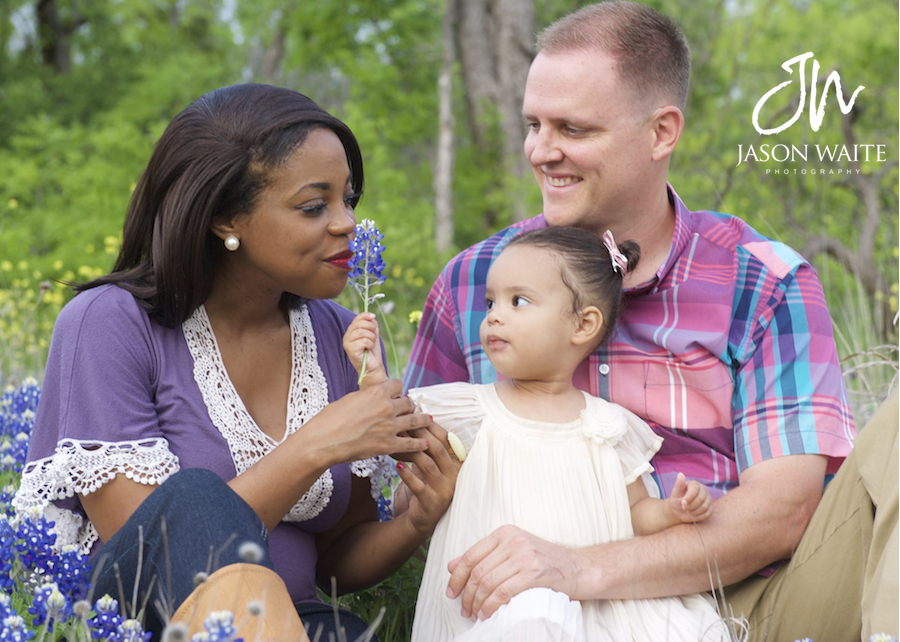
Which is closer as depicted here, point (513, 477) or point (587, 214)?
point (513, 477)

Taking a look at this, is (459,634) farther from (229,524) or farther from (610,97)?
(610,97)

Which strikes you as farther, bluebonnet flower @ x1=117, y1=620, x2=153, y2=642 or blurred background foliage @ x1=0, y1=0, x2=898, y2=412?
blurred background foliage @ x1=0, y1=0, x2=898, y2=412

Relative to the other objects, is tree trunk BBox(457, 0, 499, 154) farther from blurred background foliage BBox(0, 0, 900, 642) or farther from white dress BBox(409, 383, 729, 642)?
white dress BBox(409, 383, 729, 642)

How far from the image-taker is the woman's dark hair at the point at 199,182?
2.63m

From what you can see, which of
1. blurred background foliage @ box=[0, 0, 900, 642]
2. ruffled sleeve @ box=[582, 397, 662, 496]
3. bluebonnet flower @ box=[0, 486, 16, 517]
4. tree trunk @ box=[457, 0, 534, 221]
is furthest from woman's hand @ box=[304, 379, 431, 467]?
tree trunk @ box=[457, 0, 534, 221]

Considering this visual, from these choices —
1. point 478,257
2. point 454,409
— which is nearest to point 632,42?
point 478,257

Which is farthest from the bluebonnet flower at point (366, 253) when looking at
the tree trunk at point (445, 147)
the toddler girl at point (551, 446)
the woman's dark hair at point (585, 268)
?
the tree trunk at point (445, 147)

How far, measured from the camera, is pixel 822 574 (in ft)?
8.52

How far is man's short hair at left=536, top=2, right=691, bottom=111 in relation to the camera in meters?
3.08

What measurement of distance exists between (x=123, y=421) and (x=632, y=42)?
1.92m

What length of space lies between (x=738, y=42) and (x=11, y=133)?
12080 mm

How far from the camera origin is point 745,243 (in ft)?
9.97

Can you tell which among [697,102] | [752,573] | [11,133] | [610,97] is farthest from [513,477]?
[11,133]

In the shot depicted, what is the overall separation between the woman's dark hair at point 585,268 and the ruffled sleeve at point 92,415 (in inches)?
42.8
